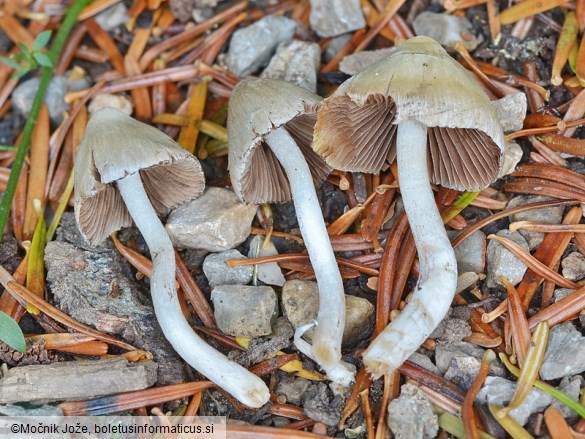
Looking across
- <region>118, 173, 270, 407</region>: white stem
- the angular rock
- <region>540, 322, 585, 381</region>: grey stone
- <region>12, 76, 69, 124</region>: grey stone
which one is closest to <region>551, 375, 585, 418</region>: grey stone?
<region>540, 322, 585, 381</region>: grey stone

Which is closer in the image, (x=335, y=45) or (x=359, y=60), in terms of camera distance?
(x=359, y=60)

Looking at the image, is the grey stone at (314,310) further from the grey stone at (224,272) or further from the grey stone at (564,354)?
the grey stone at (564,354)

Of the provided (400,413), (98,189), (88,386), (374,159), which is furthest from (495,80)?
(88,386)

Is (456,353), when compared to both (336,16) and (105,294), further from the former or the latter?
(336,16)

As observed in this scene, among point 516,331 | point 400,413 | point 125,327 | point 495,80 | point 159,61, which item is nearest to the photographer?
point 400,413

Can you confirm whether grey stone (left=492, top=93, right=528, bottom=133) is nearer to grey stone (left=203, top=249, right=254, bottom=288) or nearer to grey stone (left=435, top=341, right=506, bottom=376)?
grey stone (left=435, top=341, right=506, bottom=376)

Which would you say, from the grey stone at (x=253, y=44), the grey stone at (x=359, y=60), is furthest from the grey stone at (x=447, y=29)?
the grey stone at (x=253, y=44)

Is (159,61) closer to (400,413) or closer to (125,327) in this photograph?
(125,327)

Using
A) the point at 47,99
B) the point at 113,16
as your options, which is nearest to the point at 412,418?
the point at 47,99
